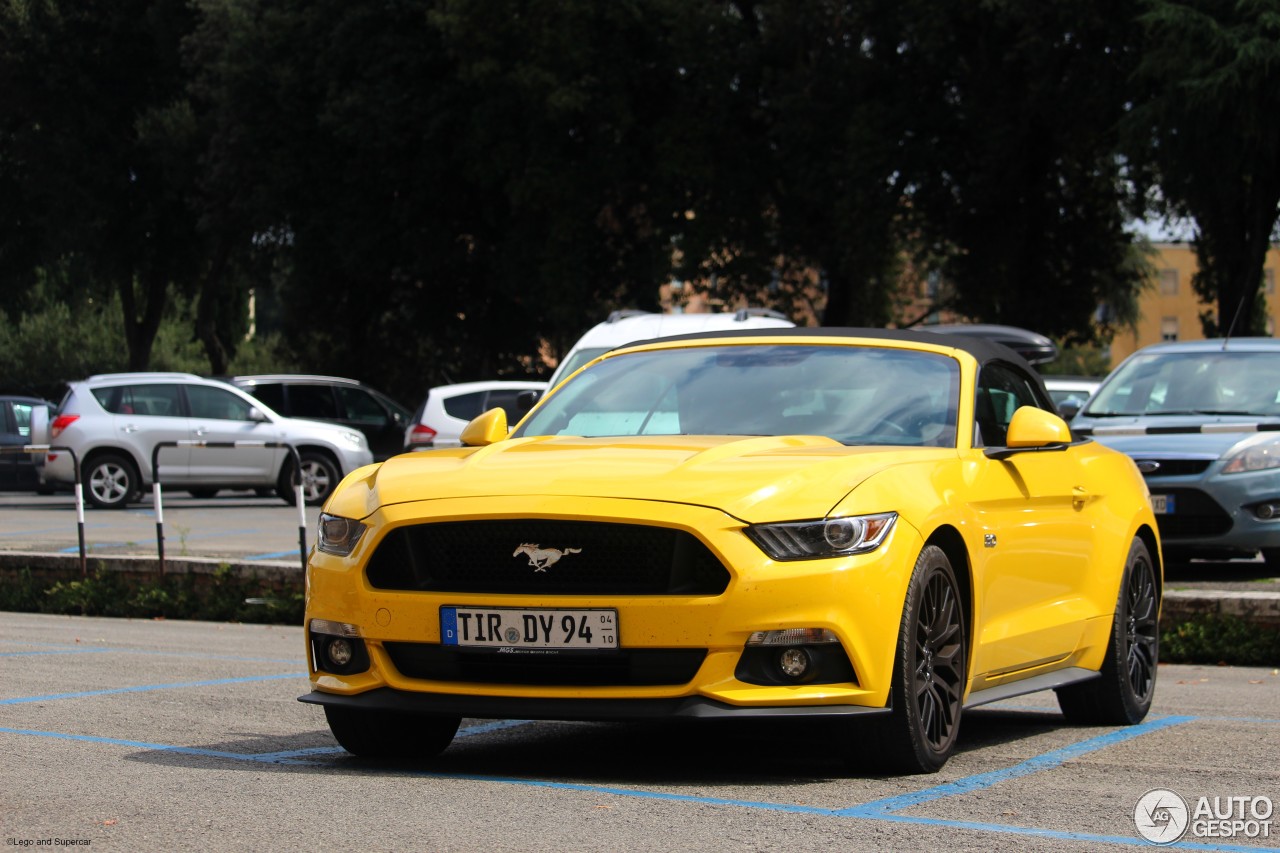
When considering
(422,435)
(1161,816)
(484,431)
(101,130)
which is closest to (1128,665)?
(1161,816)

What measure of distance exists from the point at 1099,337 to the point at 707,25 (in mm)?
10451

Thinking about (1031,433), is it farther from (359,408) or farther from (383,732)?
(359,408)

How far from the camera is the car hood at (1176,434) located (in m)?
14.1

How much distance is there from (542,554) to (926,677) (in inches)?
51.1

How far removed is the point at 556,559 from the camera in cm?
599

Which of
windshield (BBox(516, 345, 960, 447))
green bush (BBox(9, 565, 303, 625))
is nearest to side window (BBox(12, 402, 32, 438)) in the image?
green bush (BBox(9, 565, 303, 625))

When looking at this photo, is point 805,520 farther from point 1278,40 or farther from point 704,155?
point 704,155

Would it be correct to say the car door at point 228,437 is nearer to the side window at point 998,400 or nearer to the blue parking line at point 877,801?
the blue parking line at point 877,801

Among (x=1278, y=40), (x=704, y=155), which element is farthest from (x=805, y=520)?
(x=704, y=155)

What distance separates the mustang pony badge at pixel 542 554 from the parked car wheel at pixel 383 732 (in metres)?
0.79

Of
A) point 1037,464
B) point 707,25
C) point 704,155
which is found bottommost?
point 1037,464

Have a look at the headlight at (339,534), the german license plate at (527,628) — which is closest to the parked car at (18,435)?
the headlight at (339,534)

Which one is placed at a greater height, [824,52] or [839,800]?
[824,52]

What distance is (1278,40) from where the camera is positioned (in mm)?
29328
